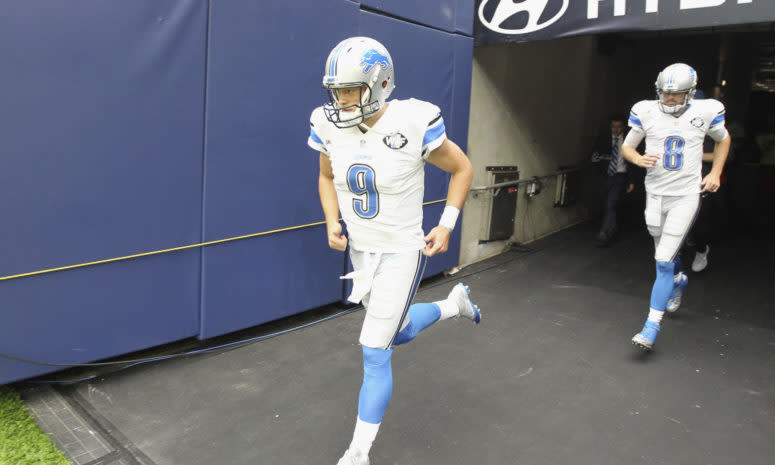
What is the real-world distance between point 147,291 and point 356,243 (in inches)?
63.2

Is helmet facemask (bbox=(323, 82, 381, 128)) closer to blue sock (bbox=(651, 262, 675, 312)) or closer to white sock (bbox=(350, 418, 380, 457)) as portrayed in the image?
white sock (bbox=(350, 418, 380, 457))

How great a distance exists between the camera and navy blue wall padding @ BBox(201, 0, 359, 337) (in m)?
3.72

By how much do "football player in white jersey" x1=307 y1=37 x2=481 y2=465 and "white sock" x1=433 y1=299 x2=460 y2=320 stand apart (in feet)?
2.11

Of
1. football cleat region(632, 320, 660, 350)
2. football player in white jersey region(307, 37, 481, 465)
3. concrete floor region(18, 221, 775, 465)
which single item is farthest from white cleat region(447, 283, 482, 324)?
football cleat region(632, 320, 660, 350)

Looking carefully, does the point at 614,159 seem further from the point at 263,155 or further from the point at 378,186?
the point at 378,186

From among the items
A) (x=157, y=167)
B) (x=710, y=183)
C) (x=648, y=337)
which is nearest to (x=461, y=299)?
(x=648, y=337)

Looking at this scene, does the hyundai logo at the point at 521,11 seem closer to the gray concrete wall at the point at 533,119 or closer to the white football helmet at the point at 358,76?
the gray concrete wall at the point at 533,119

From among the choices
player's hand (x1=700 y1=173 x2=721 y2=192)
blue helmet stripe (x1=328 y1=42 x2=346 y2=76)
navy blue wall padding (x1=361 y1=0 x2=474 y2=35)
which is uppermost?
navy blue wall padding (x1=361 y1=0 x2=474 y2=35)

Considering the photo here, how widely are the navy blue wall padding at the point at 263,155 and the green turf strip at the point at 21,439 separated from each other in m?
1.15

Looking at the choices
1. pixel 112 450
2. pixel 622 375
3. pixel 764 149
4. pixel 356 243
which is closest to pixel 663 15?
pixel 622 375

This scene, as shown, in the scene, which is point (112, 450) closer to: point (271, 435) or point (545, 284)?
point (271, 435)

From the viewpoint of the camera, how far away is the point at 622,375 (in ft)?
12.5

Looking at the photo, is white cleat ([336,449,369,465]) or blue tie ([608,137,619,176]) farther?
blue tie ([608,137,619,176])

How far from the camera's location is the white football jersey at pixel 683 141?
418 centimetres
